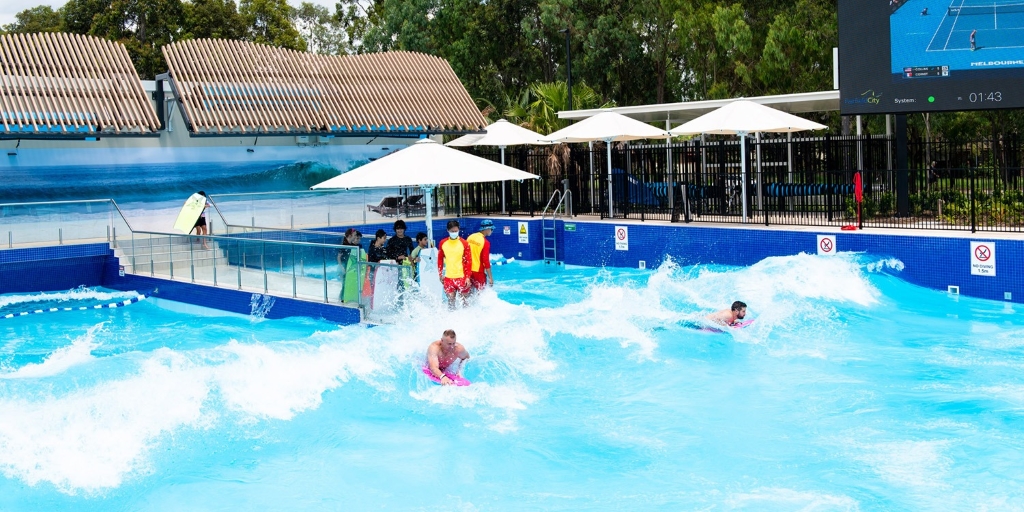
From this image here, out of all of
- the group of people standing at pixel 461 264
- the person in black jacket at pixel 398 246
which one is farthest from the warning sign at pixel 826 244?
the person in black jacket at pixel 398 246

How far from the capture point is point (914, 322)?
15.0m

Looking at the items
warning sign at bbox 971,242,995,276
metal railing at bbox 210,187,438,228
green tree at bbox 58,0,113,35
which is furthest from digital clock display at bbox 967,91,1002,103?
green tree at bbox 58,0,113,35

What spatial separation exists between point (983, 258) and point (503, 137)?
13002 millimetres

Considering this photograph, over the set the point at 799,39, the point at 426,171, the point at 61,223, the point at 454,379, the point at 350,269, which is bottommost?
the point at 454,379

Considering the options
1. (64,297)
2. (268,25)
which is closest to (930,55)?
(64,297)

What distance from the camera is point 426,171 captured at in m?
15.2

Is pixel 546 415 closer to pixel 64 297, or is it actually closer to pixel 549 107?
pixel 64 297

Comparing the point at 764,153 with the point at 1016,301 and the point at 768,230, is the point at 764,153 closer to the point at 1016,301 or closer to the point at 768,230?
the point at 768,230

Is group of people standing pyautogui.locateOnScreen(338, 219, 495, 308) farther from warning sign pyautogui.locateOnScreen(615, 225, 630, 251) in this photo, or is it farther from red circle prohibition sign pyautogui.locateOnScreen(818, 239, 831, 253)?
warning sign pyautogui.locateOnScreen(615, 225, 630, 251)

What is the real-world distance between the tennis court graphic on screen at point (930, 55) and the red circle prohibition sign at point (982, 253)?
327 cm

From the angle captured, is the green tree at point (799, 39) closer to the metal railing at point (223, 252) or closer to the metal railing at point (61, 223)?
the metal railing at point (223, 252)

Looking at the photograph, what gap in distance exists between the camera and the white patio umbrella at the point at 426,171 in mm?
14992

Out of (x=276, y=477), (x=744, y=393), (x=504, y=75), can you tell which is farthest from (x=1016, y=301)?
(x=504, y=75)

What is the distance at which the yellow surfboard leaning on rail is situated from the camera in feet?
71.3
